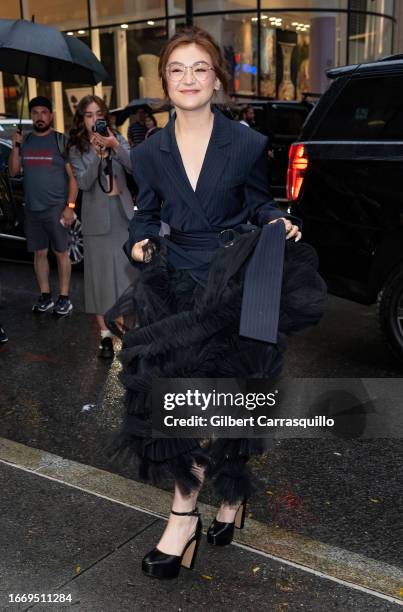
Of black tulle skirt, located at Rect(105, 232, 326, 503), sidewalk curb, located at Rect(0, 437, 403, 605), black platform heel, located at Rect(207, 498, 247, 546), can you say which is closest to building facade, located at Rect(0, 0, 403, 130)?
sidewalk curb, located at Rect(0, 437, 403, 605)

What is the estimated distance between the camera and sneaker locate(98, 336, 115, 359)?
5977 millimetres

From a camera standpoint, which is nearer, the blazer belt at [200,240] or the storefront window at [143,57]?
the blazer belt at [200,240]

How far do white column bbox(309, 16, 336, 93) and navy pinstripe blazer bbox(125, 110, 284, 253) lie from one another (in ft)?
66.3

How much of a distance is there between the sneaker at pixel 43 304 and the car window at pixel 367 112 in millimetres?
3159

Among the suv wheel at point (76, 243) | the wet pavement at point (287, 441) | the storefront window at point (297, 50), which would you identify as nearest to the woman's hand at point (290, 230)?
the wet pavement at point (287, 441)

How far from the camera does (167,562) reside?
2.88 meters

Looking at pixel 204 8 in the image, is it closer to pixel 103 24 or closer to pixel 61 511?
pixel 103 24

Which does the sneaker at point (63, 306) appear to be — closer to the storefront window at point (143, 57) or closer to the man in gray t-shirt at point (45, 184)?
the man in gray t-shirt at point (45, 184)

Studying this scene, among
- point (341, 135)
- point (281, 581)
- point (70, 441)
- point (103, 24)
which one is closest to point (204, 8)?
point (103, 24)

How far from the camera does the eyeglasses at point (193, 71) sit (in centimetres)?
286

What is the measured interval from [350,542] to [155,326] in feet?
4.13

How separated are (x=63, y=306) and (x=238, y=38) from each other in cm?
1660

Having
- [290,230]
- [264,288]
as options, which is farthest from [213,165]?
[264,288]

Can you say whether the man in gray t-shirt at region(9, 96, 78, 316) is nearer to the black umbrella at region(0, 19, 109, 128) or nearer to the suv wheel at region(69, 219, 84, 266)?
the black umbrella at region(0, 19, 109, 128)
